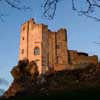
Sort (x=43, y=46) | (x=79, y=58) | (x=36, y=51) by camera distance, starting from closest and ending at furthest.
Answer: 1. (x=79, y=58)
2. (x=36, y=51)
3. (x=43, y=46)

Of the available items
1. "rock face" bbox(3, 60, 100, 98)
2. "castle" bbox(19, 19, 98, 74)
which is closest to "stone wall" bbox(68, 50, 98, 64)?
"castle" bbox(19, 19, 98, 74)

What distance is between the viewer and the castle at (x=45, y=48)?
49.3 meters

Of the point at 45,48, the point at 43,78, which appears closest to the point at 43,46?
the point at 45,48

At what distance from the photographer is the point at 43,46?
166 feet

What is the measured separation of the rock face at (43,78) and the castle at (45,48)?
2.08 meters

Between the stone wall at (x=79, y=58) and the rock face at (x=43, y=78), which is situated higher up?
the stone wall at (x=79, y=58)

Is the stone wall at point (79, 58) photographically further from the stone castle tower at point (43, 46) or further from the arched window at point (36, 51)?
the arched window at point (36, 51)

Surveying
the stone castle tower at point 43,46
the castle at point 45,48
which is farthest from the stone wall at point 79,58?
the stone castle tower at point 43,46

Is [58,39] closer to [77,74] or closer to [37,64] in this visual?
[37,64]

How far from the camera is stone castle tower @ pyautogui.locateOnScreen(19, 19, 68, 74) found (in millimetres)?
49750

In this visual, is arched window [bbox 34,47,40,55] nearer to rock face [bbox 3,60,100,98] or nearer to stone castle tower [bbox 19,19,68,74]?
stone castle tower [bbox 19,19,68,74]

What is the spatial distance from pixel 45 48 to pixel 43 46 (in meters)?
0.49

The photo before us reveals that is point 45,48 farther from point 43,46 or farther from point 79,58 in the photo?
point 79,58

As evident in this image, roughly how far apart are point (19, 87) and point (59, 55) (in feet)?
39.4
